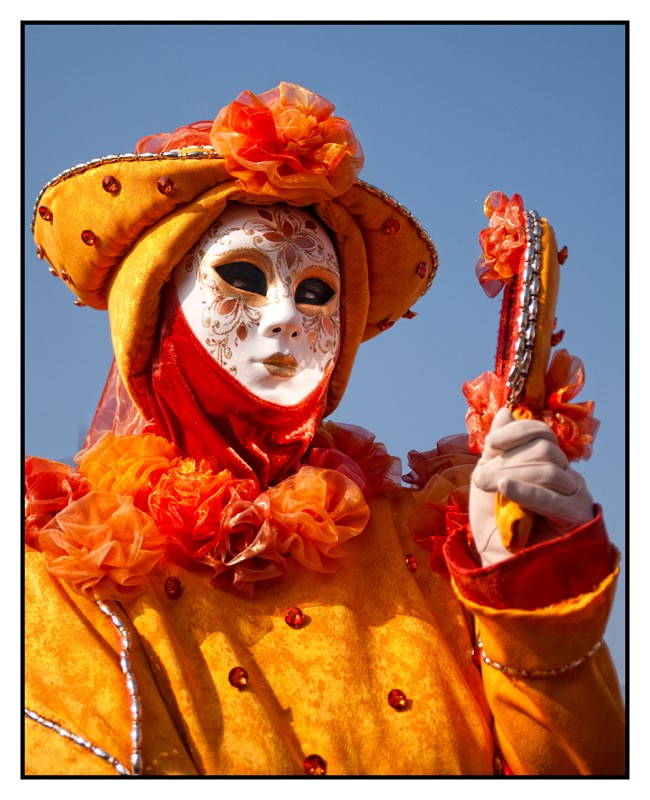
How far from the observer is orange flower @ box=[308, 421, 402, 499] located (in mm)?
3830

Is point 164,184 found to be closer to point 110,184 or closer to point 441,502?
point 110,184

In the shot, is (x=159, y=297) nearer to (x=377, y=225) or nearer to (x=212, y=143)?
(x=212, y=143)

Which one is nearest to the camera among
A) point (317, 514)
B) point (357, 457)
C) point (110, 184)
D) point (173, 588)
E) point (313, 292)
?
point (173, 588)

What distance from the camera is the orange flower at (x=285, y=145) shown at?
359 centimetres

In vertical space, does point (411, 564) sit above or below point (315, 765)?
above

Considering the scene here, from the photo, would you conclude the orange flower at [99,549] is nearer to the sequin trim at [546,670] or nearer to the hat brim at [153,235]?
the hat brim at [153,235]

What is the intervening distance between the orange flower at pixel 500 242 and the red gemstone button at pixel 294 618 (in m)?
1.03

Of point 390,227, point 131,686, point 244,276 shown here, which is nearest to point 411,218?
point 390,227

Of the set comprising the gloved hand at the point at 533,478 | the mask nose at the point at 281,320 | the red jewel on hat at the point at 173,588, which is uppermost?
the mask nose at the point at 281,320

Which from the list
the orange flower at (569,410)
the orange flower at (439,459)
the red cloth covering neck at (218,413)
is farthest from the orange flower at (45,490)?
the orange flower at (569,410)

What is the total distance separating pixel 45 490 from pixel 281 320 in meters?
0.83

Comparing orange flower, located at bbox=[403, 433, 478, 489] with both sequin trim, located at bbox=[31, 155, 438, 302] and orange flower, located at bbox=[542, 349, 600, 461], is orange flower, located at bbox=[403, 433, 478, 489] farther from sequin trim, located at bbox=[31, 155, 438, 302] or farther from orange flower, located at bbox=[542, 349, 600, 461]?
orange flower, located at bbox=[542, 349, 600, 461]

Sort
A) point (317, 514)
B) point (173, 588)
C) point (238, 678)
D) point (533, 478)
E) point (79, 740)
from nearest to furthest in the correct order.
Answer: point (533, 478) < point (79, 740) < point (238, 678) < point (173, 588) < point (317, 514)

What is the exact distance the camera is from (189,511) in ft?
11.4
